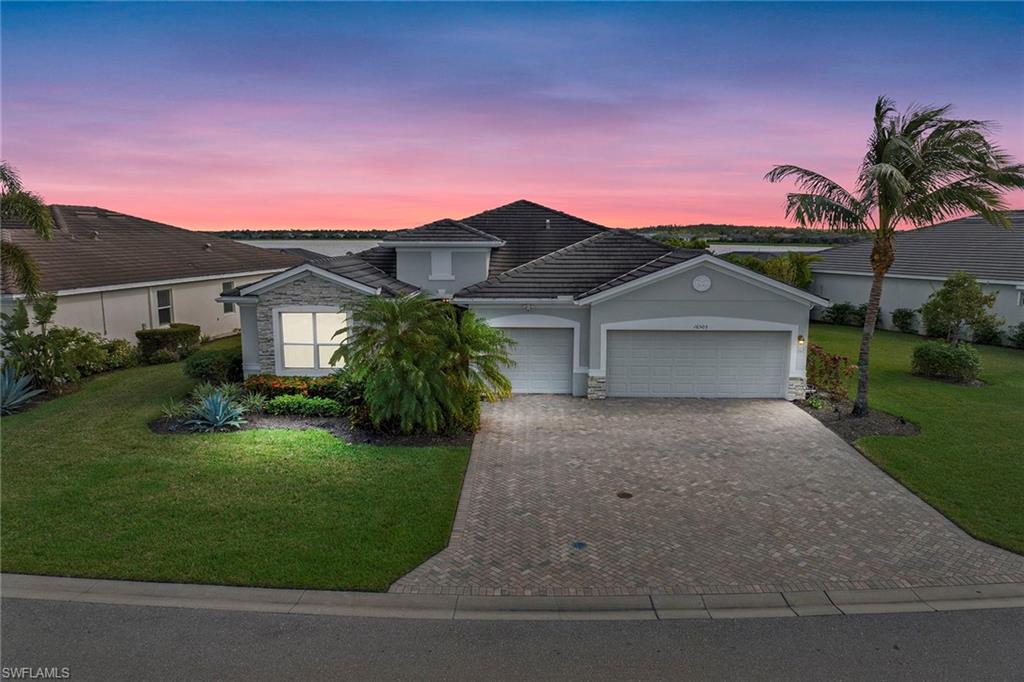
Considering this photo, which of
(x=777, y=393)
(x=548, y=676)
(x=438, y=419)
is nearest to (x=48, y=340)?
(x=438, y=419)

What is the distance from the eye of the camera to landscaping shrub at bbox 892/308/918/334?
96.8 feet

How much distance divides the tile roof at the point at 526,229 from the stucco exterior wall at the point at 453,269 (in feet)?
2.92

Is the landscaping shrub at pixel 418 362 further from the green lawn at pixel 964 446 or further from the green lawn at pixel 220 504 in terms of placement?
the green lawn at pixel 964 446

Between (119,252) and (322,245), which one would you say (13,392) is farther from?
(322,245)

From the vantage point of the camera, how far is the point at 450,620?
7164mm

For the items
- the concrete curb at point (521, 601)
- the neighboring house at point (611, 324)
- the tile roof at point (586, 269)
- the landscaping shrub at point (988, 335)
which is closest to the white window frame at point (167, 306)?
the neighboring house at point (611, 324)

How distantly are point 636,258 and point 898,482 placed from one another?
1020 cm

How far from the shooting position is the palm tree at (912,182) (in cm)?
1339

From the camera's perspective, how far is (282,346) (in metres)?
17.1

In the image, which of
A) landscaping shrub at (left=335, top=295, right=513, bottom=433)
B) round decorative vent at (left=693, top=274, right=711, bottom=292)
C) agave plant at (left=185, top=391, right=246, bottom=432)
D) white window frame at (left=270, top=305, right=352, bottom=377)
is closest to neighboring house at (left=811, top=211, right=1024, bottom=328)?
round decorative vent at (left=693, top=274, right=711, bottom=292)

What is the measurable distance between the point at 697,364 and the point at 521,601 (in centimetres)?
1132

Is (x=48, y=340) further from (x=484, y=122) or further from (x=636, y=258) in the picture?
(x=636, y=258)

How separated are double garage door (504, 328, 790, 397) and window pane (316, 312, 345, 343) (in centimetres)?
562

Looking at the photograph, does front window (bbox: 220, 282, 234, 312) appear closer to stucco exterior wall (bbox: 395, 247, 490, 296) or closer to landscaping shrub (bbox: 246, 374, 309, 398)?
stucco exterior wall (bbox: 395, 247, 490, 296)
